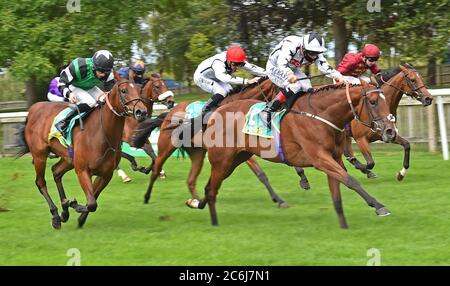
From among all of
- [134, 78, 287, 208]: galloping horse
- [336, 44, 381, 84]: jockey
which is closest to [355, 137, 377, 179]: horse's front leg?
[336, 44, 381, 84]: jockey

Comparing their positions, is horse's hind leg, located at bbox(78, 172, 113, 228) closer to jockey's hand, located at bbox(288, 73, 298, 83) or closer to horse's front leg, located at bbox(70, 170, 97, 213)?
horse's front leg, located at bbox(70, 170, 97, 213)

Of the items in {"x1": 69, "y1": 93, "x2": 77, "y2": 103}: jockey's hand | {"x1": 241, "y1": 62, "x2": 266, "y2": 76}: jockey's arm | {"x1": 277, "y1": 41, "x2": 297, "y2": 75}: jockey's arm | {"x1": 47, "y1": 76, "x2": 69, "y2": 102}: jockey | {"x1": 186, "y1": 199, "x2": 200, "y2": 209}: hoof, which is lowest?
{"x1": 186, "y1": 199, "x2": 200, "y2": 209}: hoof

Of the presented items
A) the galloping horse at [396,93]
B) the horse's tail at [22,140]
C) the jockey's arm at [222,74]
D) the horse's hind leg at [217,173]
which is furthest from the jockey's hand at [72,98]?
the galloping horse at [396,93]

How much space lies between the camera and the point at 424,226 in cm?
681

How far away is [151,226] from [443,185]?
3.73 meters

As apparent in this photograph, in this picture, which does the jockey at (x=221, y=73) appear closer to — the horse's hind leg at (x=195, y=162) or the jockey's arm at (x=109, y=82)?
the horse's hind leg at (x=195, y=162)

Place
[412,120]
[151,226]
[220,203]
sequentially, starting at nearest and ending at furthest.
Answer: [151,226] → [220,203] → [412,120]

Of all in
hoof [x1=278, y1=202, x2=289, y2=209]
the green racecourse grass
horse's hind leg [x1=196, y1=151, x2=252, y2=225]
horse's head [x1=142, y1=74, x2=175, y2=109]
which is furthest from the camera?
horse's head [x1=142, y1=74, x2=175, y2=109]

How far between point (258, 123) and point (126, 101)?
50.2 inches

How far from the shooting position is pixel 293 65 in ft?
25.5

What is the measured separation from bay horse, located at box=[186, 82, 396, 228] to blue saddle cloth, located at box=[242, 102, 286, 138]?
0.05 metres

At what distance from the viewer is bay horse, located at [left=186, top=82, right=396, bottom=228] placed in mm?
6836

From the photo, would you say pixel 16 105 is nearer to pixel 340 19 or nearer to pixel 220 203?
pixel 340 19
